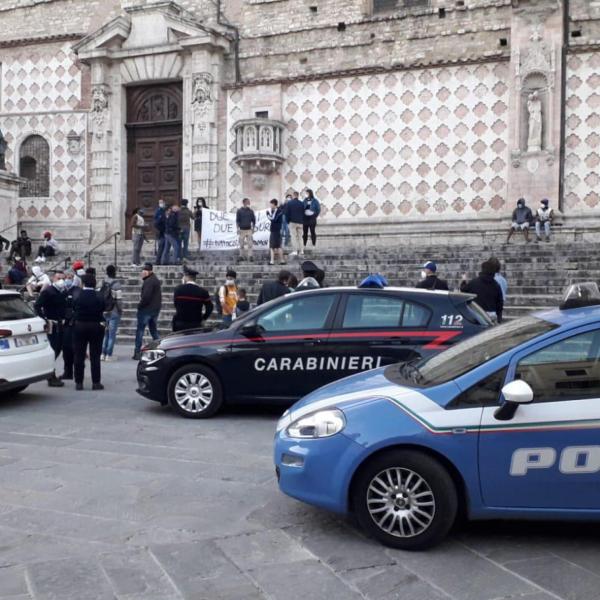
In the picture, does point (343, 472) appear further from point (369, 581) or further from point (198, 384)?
point (198, 384)

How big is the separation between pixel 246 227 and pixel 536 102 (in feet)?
29.5

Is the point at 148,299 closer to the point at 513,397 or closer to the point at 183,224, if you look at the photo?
the point at 183,224

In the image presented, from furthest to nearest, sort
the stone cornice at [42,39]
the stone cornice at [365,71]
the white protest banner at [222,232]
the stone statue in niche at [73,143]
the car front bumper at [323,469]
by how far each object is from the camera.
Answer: the stone cornice at [42,39] → the stone statue in niche at [73,143] → the stone cornice at [365,71] → the white protest banner at [222,232] → the car front bumper at [323,469]

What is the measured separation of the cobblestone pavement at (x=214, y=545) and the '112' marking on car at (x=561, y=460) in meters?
0.54

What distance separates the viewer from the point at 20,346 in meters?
9.84

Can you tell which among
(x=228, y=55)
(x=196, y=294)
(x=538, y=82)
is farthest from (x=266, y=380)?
(x=228, y=55)

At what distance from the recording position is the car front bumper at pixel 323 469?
15.9ft

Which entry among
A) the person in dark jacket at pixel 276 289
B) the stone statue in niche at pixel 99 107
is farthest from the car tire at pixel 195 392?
the stone statue in niche at pixel 99 107

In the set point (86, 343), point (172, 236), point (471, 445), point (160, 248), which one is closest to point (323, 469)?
point (471, 445)

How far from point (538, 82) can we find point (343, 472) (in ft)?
64.5

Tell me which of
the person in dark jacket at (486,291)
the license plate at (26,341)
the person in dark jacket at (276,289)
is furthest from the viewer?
the person in dark jacket at (276,289)

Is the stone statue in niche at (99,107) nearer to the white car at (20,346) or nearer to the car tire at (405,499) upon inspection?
the white car at (20,346)

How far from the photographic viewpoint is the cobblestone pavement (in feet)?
13.9

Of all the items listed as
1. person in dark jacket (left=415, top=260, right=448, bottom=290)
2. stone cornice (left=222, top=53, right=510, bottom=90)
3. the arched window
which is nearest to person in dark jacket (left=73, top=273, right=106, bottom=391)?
person in dark jacket (left=415, top=260, right=448, bottom=290)
